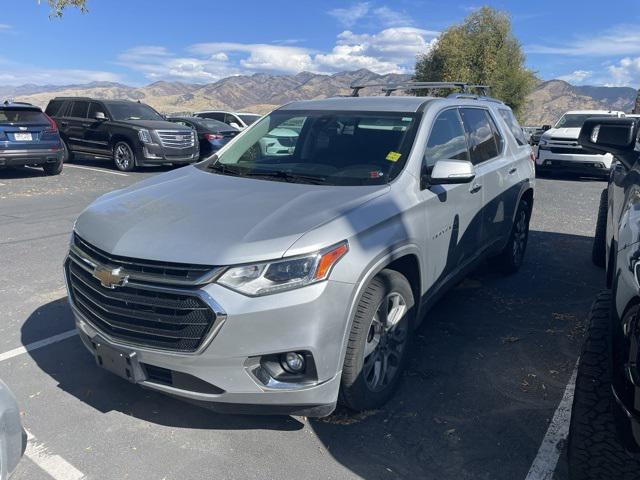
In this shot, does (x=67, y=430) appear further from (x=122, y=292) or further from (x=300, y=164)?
(x=300, y=164)

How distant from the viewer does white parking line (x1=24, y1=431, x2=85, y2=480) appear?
2.57 metres

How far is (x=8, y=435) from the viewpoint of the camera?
2.11 m

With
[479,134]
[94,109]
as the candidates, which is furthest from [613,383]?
[94,109]

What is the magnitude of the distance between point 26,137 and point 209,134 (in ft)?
17.7

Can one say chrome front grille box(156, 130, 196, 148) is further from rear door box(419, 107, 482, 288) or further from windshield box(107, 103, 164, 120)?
rear door box(419, 107, 482, 288)

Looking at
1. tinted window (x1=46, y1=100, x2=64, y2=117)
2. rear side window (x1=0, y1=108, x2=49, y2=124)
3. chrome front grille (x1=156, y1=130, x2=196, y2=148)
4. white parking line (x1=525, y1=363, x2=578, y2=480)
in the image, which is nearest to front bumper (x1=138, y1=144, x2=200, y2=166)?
chrome front grille (x1=156, y1=130, x2=196, y2=148)

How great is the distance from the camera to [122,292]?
2656 mm

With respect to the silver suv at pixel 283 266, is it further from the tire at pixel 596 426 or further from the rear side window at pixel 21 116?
the rear side window at pixel 21 116

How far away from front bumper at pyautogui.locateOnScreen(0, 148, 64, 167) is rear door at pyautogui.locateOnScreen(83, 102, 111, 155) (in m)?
1.85

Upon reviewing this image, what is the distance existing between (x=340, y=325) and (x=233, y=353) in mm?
530

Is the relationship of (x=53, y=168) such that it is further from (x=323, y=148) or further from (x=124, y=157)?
(x=323, y=148)

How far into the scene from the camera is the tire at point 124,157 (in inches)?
528

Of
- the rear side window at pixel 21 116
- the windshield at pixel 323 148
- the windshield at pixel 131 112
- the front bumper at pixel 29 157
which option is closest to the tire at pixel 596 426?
the windshield at pixel 323 148

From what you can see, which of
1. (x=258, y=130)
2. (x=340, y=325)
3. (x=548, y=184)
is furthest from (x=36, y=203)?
(x=548, y=184)
